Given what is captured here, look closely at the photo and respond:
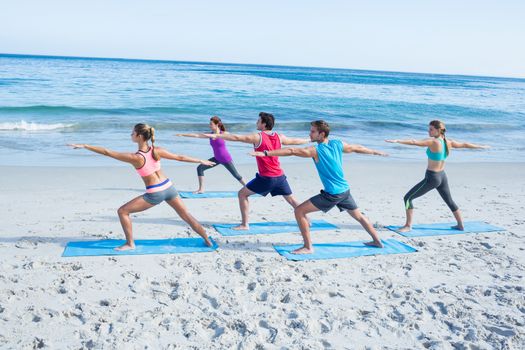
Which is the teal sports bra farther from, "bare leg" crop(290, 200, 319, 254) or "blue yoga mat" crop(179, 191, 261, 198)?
"blue yoga mat" crop(179, 191, 261, 198)

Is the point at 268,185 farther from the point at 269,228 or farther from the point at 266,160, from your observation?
the point at 269,228

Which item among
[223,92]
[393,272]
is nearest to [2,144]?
[393,272]

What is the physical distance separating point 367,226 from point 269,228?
5.15 feet

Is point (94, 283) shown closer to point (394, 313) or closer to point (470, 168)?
point (394, 313)

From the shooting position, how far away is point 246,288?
4.87 m

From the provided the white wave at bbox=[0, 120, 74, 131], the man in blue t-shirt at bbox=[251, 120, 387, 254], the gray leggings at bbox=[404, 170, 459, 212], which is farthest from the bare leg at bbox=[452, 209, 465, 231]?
the white wave at bbox=[0, 120, 74, 131]

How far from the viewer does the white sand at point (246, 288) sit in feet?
13.0

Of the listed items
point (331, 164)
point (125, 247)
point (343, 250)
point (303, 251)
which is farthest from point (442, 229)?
point (125, 247)

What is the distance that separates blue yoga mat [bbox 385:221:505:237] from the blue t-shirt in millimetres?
1919

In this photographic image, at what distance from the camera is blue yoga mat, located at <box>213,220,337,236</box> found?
22.3ft

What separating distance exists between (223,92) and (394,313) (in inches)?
1338

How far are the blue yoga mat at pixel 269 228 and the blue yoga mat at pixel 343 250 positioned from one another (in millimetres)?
700

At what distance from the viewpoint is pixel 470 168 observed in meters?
12.5

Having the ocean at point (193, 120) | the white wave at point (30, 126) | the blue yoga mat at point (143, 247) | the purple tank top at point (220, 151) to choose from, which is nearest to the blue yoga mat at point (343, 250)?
the blue yoga mat at point (143, 247)
